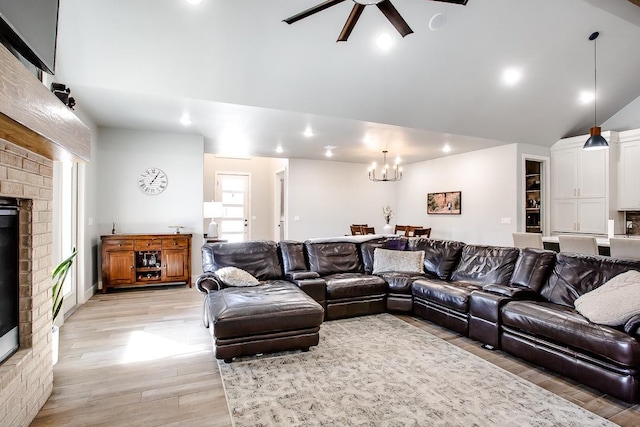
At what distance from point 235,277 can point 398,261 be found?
2.19m

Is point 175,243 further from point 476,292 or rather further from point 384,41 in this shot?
point 476,292

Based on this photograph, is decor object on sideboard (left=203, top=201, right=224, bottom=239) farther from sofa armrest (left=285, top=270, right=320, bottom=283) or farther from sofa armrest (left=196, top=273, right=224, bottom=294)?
sofa armrest (left=196, top=273, right=224, bottom=294)

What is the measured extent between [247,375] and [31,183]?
1921 mm

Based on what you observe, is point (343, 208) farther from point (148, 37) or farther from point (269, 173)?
point (148, 37)

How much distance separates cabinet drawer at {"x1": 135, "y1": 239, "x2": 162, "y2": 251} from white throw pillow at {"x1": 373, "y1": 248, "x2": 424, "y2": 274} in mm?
3418

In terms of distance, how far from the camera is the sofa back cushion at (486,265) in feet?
12.3

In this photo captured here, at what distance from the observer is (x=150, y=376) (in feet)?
8.60

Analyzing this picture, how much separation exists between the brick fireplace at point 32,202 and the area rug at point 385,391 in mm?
1143

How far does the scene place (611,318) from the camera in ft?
7.95

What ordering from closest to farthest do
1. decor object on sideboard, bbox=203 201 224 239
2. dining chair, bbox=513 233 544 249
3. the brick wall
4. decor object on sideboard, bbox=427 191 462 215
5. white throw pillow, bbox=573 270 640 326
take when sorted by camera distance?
the brick wall → white throw pillow, bbox=573 270 640 326 → dining chair, bbox=513 233 544 249 → decor object on sideboard, bbox=203 201 224 239 → decor object on sideboard, bbox=427 191 462 215

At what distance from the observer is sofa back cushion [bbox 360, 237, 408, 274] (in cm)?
484

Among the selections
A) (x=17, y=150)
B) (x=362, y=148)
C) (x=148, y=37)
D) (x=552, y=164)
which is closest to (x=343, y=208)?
(x=362, y=148)

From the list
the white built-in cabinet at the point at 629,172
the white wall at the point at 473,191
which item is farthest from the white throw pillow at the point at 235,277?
the white built-in cabinet at the point at 629,172

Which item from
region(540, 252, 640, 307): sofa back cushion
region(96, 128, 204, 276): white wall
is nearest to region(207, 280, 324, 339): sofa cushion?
region(540, 252, 640, 307): sofa back cushion
